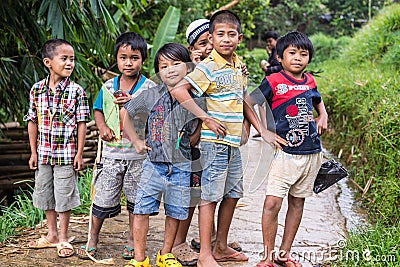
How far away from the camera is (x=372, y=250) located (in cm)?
304

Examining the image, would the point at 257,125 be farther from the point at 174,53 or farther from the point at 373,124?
the point at 373,124

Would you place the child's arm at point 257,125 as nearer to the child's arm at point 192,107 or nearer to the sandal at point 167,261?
the child's arm at point 192,107

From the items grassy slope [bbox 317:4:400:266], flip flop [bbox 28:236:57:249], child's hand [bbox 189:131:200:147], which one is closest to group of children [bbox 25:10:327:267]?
Answer: child's hand [bbox 189:131:200:147]

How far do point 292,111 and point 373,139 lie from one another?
186cm

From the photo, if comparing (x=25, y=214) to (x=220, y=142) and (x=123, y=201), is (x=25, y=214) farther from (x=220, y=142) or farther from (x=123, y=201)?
(x=220, y=142)

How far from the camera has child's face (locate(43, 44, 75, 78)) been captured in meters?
3.39

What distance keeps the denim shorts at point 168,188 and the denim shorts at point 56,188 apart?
0.58m

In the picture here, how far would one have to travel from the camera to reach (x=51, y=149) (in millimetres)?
3355

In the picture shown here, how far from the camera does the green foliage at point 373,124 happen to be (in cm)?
411

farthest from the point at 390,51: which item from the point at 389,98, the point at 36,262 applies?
the point at 36,262

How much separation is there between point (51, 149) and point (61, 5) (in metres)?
1.50

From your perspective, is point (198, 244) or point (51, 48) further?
point (198, 244)

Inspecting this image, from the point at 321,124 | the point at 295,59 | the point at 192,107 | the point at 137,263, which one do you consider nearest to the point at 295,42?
the point at 295,59

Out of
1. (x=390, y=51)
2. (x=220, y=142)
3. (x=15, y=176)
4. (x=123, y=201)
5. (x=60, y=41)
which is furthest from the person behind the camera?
(x=390, y=51)
